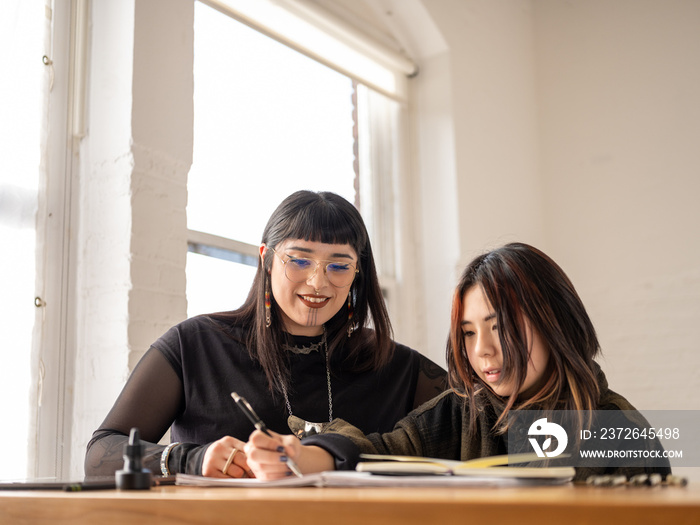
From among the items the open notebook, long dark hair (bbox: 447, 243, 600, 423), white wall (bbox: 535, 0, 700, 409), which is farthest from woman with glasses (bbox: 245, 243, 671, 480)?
white wall (bbox: 535, 0, 700, 409)

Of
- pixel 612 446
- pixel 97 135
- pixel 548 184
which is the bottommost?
pixel 612 446

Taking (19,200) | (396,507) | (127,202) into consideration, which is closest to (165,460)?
(396,507)

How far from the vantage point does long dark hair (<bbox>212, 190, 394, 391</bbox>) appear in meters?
2.09

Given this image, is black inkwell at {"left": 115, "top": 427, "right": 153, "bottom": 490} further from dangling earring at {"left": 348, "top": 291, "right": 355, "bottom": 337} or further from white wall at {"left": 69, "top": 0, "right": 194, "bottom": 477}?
white wall at {"left": 69, "top": 0, "right": 194, "bottom": 477}

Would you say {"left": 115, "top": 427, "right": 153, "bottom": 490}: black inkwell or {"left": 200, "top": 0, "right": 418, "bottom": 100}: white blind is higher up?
{"left": 200, "top": 0, "right": 418, "bottom": 100}: white blind

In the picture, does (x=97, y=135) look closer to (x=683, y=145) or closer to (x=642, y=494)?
(x=642, y=494)

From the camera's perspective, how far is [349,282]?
213cm

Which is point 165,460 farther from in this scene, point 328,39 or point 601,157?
point 601,157

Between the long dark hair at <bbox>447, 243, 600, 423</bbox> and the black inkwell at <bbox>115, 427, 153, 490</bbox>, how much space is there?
778mm

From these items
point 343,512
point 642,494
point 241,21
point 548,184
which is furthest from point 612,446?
point 548,184

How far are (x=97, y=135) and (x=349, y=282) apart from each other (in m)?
1.20

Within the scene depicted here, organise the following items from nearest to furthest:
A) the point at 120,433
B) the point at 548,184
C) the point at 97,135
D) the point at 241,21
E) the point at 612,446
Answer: the point at 612,446 → the point at 120,433 → the point at 97,135 → the point at 241,21 → the point at 548,184

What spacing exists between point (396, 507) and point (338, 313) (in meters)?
1.52

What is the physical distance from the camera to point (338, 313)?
87.8 inches
